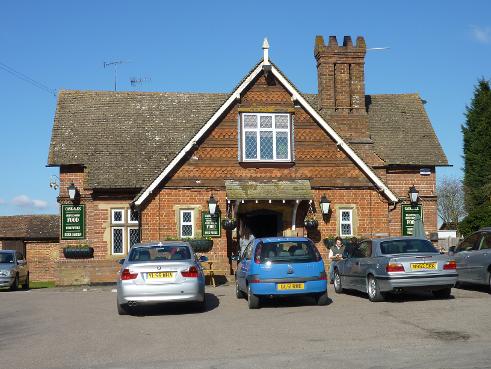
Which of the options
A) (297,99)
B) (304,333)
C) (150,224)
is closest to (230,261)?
(150,224)

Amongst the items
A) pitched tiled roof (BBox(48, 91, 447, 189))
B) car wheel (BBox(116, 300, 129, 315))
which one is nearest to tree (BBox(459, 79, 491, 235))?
pitched tiled roof (BBox(48, 91, 447, 189))

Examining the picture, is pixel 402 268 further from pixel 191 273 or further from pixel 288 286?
pixel 191 273

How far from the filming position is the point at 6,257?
2558 cm

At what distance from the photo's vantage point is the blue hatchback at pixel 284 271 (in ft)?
47.4

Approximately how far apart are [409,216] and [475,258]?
10.7 metres

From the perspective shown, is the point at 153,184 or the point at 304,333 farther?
the point at 153,184

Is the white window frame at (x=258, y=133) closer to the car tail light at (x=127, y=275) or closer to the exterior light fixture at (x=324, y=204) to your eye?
the exterior light fixture at (x=324, y=204)

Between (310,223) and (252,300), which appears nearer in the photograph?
(252,300)

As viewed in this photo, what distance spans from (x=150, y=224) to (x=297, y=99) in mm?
6868

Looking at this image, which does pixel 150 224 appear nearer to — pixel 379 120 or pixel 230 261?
pixel 230 261

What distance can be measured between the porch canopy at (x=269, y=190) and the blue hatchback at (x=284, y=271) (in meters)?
8.29

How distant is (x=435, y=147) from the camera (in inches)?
1137

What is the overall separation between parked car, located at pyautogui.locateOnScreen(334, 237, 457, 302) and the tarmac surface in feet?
1.24

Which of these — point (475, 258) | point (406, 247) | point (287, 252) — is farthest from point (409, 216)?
point (287, 252)
